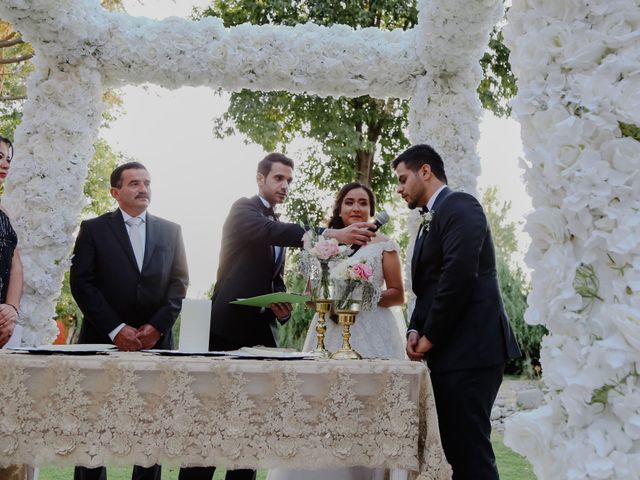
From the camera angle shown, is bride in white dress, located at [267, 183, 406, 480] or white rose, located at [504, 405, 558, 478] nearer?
white rose, located at [504, 405, 558, 478]

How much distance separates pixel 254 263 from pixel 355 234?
33.2 inches

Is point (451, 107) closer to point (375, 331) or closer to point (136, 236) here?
point (375, 331)

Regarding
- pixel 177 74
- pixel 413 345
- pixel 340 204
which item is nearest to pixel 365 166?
pixel 177 74

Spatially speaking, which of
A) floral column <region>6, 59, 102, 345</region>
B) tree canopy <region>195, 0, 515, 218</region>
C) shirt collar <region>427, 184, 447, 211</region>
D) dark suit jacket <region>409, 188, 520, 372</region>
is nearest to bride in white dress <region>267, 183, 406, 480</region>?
shirt collar <region>427, 184, 447, 211</region>

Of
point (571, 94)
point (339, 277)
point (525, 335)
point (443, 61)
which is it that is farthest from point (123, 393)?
point (525, 335)

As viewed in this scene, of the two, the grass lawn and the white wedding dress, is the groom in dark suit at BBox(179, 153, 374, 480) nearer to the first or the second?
the white wedding dress

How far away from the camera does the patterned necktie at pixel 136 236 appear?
156 inches

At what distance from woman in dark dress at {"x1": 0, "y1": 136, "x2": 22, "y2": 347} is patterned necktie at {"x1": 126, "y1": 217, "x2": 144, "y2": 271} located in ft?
2.14

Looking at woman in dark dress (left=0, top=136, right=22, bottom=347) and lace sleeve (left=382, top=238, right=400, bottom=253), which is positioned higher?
lace sleeve (left=382, top=238, right=400, bottom=253)

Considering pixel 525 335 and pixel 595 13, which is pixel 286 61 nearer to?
pixel 595 13

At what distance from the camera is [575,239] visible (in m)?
1.44

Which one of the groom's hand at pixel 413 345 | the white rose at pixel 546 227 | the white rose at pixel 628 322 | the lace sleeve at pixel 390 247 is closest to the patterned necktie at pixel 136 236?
the lace sleeve at pixel 390 247

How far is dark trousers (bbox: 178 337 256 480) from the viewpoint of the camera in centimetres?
352

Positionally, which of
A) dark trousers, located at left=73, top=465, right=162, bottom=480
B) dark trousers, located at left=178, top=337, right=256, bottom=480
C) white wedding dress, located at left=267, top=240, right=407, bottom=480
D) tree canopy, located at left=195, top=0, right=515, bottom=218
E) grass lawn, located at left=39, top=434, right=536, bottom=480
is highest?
tree canopy, located at left=195, top=0, right=515, bottom=218
